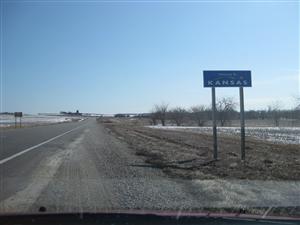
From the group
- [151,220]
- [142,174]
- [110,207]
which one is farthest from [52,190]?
[151,220]

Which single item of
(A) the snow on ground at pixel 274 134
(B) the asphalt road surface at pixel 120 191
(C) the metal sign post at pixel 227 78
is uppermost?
(C) the metal sign post at pixel 227 78

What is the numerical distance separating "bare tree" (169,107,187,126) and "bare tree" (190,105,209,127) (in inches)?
103

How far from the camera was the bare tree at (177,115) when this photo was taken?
348 ft

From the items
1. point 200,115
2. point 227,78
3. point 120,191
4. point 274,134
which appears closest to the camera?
point 120,191

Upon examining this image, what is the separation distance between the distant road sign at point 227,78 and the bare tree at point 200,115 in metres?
78.3

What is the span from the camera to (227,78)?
53.4 ft

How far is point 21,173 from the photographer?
509 inches

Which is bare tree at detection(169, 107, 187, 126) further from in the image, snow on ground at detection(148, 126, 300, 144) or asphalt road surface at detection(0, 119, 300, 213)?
asphalt road surface at detection(0, 119, 300, 213)

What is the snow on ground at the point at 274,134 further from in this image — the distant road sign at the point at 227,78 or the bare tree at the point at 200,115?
the bare tree at the point at 200,115

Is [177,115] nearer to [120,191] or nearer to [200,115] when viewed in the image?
[200,115]

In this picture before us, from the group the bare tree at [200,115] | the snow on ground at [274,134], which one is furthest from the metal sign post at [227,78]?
the bare tree at [200,115]

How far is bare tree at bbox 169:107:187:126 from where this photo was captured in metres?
106

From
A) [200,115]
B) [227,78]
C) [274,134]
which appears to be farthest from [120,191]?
[200,115]

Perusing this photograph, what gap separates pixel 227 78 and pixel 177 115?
9006cm
